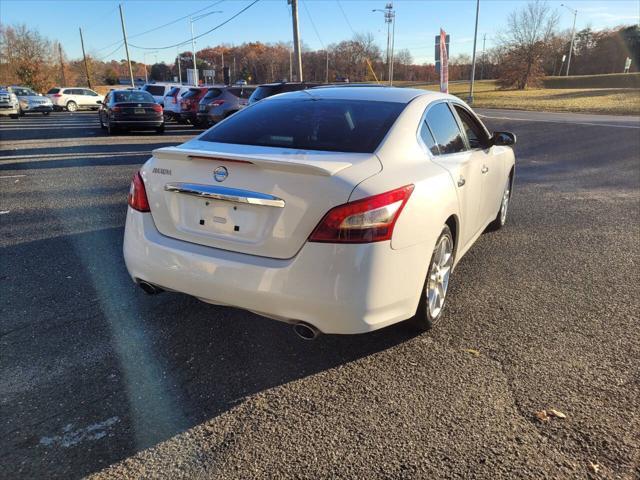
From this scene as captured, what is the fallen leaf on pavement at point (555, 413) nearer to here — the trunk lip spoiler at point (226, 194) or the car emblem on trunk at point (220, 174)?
the trunk lip spoiler at point (226, 194)

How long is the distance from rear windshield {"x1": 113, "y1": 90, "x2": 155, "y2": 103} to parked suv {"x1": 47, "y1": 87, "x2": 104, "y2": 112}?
22.2 metres

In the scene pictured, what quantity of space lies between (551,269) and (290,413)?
307 cm

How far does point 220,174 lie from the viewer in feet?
8.97

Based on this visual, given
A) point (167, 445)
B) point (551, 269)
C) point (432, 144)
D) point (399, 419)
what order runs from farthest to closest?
Answer: point (551, 269), point (432, 144), point (399, 419), point (167, 445)

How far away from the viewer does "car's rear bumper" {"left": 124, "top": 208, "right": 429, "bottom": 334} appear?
2506mm

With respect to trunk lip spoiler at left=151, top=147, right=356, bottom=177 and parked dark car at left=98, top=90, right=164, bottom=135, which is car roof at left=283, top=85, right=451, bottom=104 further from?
parked dark car at left=98, top=90, right=164, bottom=135

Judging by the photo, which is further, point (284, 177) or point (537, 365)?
point (537, 365)

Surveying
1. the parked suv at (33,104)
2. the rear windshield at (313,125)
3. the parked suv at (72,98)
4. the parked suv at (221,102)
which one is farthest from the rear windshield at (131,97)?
the parked suv at (72,98)

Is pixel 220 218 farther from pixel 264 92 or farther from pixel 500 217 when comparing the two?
pixel 264 92

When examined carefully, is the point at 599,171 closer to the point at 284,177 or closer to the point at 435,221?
the point at 435,221

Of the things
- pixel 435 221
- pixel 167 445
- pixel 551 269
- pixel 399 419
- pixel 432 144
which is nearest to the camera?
pixel 167 445

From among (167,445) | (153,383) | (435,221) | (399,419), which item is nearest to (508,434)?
(399,419)

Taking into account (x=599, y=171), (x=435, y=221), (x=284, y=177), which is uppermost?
(x=284, y=177)

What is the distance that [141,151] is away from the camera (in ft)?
40.9
